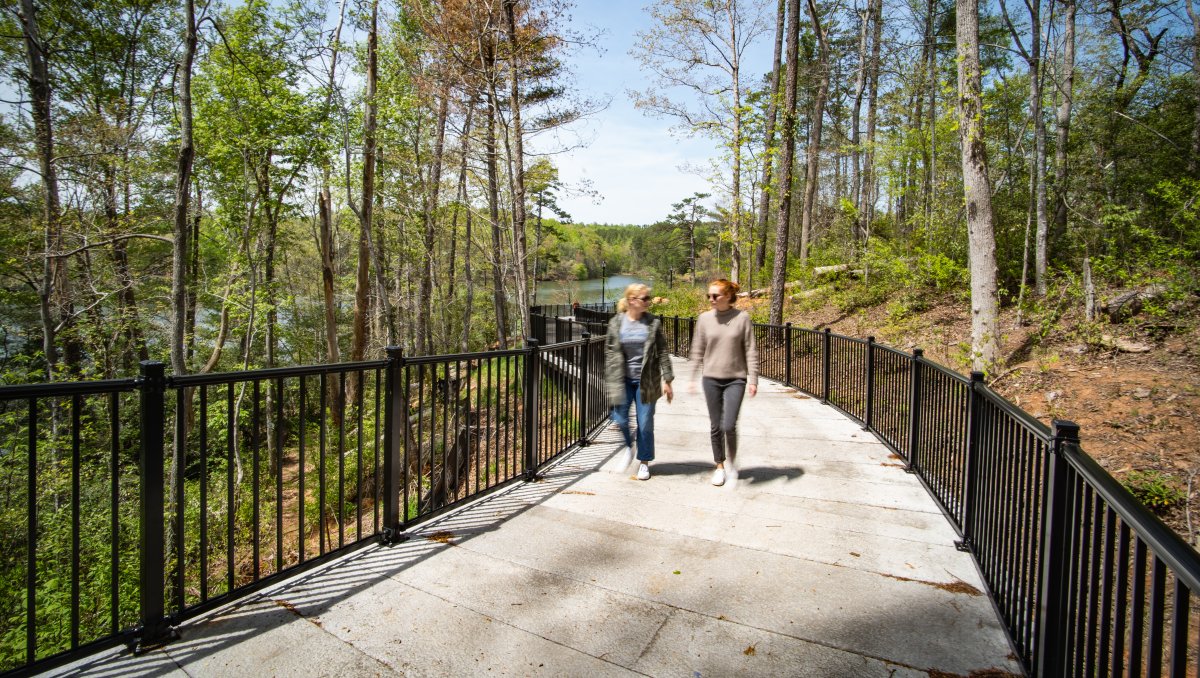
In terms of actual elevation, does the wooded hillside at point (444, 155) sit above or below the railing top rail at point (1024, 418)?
above

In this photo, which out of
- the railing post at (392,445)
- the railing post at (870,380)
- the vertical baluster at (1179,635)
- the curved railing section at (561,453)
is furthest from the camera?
the railing post at (870,380)

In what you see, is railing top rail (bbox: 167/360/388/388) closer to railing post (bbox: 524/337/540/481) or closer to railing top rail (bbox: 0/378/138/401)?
railing top rail (bbox: 0/378/138/401)

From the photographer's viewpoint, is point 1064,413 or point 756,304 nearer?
point 1064,413

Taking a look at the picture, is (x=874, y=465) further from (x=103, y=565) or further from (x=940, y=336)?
(x=103, y=565)

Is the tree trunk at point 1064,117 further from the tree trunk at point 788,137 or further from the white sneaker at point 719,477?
the white sneaker at point 719,477

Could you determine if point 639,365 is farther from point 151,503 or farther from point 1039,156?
point 1039,156

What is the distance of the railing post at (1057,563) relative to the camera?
2.10 m

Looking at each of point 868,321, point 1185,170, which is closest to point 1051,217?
point 1185,170

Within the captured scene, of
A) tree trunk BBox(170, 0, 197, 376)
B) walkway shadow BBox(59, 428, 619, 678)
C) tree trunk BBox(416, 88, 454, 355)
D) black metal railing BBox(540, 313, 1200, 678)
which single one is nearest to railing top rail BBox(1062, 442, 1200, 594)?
black metal railing BBox(540, 313, 1200, 678)

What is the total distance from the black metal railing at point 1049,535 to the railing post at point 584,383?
3.25 meters

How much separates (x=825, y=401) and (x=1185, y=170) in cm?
1233

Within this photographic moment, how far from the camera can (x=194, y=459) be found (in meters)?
19.8

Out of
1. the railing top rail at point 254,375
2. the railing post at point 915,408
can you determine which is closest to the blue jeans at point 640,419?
the railing top rail at point 254,375

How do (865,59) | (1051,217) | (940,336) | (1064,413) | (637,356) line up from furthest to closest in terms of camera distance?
(865,59) → (1051,217) → (940,336) → (1064,413) → (637,356)
